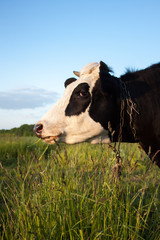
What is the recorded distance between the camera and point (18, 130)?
22.0 metres

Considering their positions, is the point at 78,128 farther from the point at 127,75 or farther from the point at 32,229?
the point at 32,229

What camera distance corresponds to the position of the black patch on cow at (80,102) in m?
3.18

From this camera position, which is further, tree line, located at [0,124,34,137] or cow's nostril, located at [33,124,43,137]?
tree line, located at [0,124,34,137]

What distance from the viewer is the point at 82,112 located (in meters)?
3.19

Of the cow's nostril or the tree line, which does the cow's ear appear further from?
the tree line

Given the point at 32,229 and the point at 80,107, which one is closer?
the point at 32,229

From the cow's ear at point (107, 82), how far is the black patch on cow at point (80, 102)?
0.21 meters

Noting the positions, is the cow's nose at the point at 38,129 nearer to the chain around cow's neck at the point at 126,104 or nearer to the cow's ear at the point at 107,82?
the cow's ear at the point at 107,82

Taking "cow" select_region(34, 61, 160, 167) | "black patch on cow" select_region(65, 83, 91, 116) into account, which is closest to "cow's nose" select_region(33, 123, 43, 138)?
"cow" select_region(34, 61, 160, 167)

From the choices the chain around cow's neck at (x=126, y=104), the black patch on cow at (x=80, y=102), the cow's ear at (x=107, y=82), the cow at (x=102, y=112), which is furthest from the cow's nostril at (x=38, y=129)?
the chain around cow's neck at (x=126, y=104)

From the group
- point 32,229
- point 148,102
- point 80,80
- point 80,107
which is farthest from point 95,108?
point 32,229

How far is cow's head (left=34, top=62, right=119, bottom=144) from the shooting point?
10.4ft

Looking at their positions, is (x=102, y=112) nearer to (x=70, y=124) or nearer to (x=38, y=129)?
(x=70, y=124)

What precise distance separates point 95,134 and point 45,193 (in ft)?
3.23
